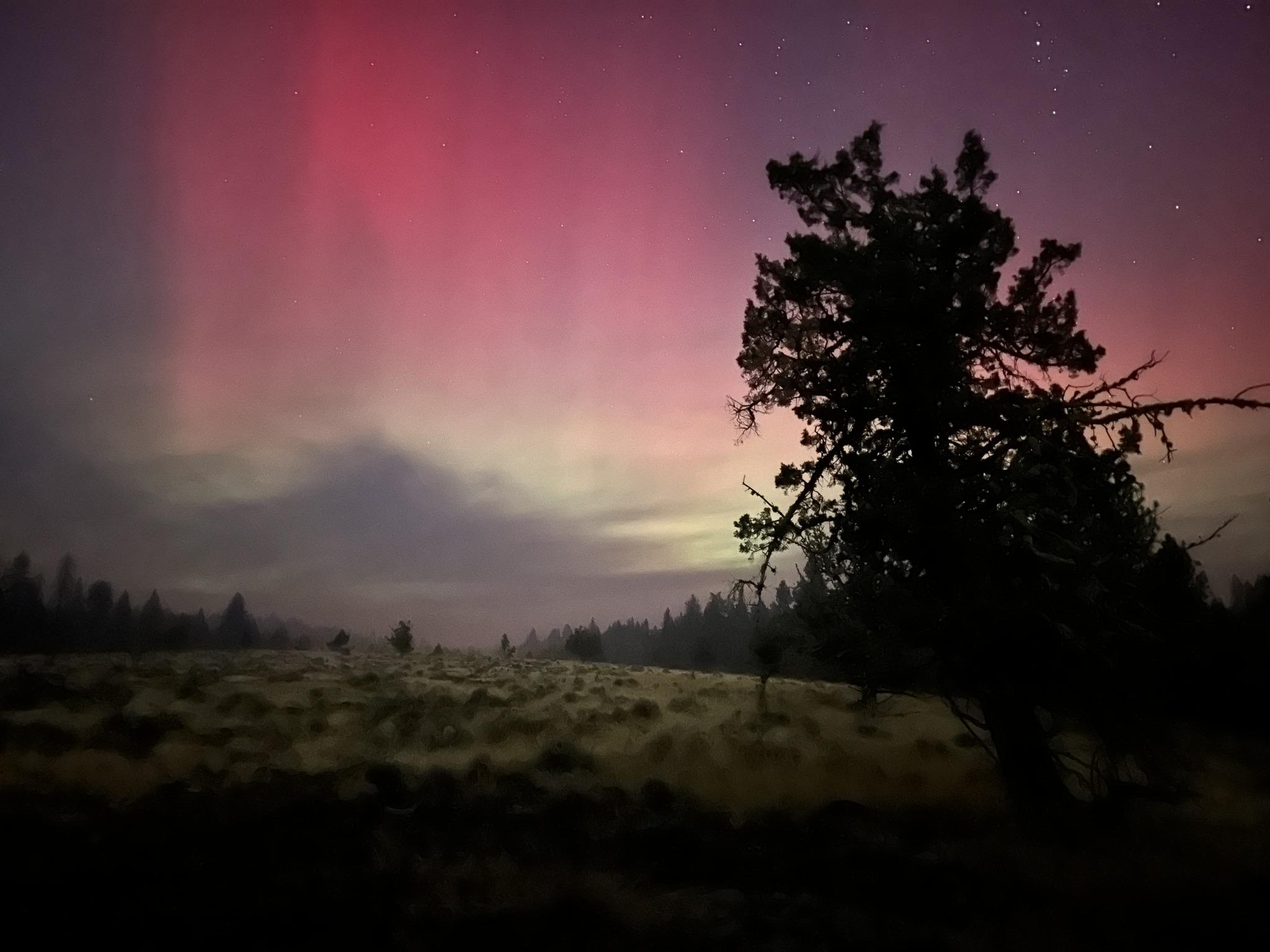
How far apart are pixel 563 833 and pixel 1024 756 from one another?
23.8 ft

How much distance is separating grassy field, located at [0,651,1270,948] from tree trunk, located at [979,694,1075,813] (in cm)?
56

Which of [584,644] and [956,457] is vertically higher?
[956,457]

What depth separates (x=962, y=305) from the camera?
966 centimetres

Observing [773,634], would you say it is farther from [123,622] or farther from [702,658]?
[123,622]

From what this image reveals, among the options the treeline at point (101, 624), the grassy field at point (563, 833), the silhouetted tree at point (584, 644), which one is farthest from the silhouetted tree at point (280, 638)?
the grassy field at point (563, 833)

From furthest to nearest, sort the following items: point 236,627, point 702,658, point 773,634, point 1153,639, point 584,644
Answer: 1. point 236,627
2. point 702,658
3. point 584,644
4. point 773,634
5. point 1153,639

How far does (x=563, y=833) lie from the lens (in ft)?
26.7

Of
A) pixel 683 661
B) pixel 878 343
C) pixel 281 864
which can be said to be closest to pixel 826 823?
pixel 281 864

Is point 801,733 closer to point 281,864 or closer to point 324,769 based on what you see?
point 324,769

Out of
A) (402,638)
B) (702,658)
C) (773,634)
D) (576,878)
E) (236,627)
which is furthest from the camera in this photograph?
(236,627)

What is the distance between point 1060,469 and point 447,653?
42940 millimetres

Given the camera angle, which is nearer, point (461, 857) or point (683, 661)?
point (461, 857)

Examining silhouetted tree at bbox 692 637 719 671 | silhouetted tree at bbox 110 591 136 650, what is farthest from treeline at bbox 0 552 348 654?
silhouetted tree at bbox 692 637 719 671

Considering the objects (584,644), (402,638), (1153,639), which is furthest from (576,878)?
(584,644)
